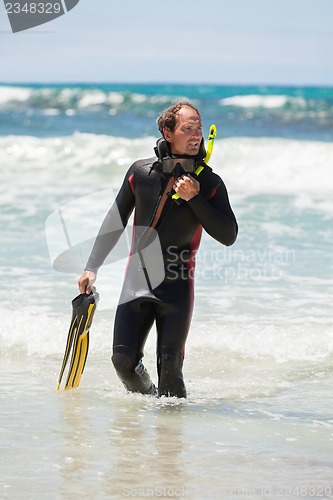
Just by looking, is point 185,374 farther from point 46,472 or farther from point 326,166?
point 326,166

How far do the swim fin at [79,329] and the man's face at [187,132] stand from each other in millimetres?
877

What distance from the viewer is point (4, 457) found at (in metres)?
4.22

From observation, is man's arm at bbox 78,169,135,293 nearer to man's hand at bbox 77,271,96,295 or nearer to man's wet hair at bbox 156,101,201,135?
man's hand at bbox 77,271,96,295

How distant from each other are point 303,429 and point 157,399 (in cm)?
79

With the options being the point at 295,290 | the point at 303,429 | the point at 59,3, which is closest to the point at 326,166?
the point at 59,3

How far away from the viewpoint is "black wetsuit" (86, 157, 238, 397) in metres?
4.84

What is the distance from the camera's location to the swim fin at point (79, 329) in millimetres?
4883

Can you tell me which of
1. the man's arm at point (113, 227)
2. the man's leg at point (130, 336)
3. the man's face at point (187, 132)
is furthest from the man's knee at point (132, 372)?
the man's face at point (187, 132)

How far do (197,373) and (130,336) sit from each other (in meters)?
1.47

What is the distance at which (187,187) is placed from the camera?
461 cm

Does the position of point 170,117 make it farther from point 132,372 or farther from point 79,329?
point 132,372

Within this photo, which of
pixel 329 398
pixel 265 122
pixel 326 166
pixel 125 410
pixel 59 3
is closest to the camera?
pixel 125 410

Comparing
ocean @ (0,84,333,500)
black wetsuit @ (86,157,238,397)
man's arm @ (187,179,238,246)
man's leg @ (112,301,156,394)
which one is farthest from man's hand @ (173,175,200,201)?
ocean @ (0,84,333,500)

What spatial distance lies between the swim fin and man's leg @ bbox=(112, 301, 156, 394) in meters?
0.16
